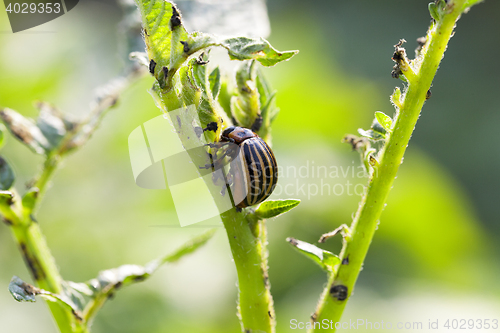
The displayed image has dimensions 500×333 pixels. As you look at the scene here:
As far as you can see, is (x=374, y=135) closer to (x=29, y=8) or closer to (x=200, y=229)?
(x=200, y=229)

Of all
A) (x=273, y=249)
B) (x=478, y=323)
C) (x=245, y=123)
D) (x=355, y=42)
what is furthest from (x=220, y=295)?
(x=355, y=42)

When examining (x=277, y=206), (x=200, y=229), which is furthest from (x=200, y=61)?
(x=200, y=229)

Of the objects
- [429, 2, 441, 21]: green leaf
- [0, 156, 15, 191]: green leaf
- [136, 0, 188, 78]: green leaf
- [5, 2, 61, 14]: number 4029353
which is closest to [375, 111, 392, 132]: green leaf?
[429, 2, 441, 21]: green leaf

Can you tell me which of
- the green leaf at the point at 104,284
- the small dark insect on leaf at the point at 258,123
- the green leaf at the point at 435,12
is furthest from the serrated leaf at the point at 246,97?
the green leaf at the point at 104,284

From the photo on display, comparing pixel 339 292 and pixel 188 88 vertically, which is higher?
pixel 188 88

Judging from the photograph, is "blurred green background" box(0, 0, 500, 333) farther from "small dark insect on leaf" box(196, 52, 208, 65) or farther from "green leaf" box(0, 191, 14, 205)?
"small dark insect on leaf" box(196, 52, 208, 65)

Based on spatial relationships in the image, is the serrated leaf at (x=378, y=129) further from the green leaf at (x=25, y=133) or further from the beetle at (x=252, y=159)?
the green leaf at (x=25, y=133)
